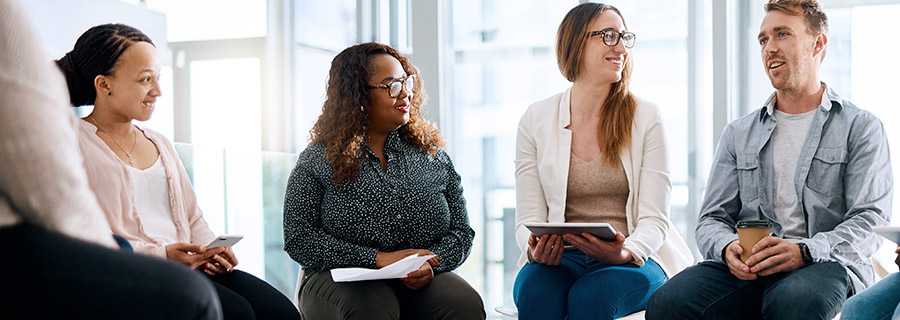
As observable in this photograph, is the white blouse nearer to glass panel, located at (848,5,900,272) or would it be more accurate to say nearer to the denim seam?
the denim seam

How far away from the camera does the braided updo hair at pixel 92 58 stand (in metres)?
2.26

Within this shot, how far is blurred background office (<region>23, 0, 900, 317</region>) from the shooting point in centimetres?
345

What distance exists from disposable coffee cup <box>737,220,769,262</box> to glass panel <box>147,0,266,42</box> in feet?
10.2

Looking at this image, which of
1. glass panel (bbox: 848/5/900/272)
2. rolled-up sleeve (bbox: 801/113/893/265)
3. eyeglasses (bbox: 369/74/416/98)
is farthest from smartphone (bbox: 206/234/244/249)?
glass panel (bbox: 848/5/900/272)

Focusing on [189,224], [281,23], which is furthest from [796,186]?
[281,23]

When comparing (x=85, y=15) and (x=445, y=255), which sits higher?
(x=85, y=15)

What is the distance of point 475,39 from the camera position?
412 centimetres

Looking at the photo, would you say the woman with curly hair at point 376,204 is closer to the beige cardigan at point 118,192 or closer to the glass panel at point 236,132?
the beige cardigan at point 118,192

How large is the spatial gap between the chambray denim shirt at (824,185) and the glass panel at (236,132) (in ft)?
6.95

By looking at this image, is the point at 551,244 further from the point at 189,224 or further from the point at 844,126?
the point at 189,224

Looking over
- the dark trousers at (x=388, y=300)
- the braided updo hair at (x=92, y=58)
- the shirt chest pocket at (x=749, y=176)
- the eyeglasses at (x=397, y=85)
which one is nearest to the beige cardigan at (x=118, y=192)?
the braided updo hair at (x=92, y=58)

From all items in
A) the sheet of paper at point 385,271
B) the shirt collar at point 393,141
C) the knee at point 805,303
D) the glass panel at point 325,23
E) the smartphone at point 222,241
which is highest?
the glass panel at point 325,23

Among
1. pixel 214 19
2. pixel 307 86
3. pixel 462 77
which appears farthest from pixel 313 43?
pixel 462 77

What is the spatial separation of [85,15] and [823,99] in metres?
2.75
